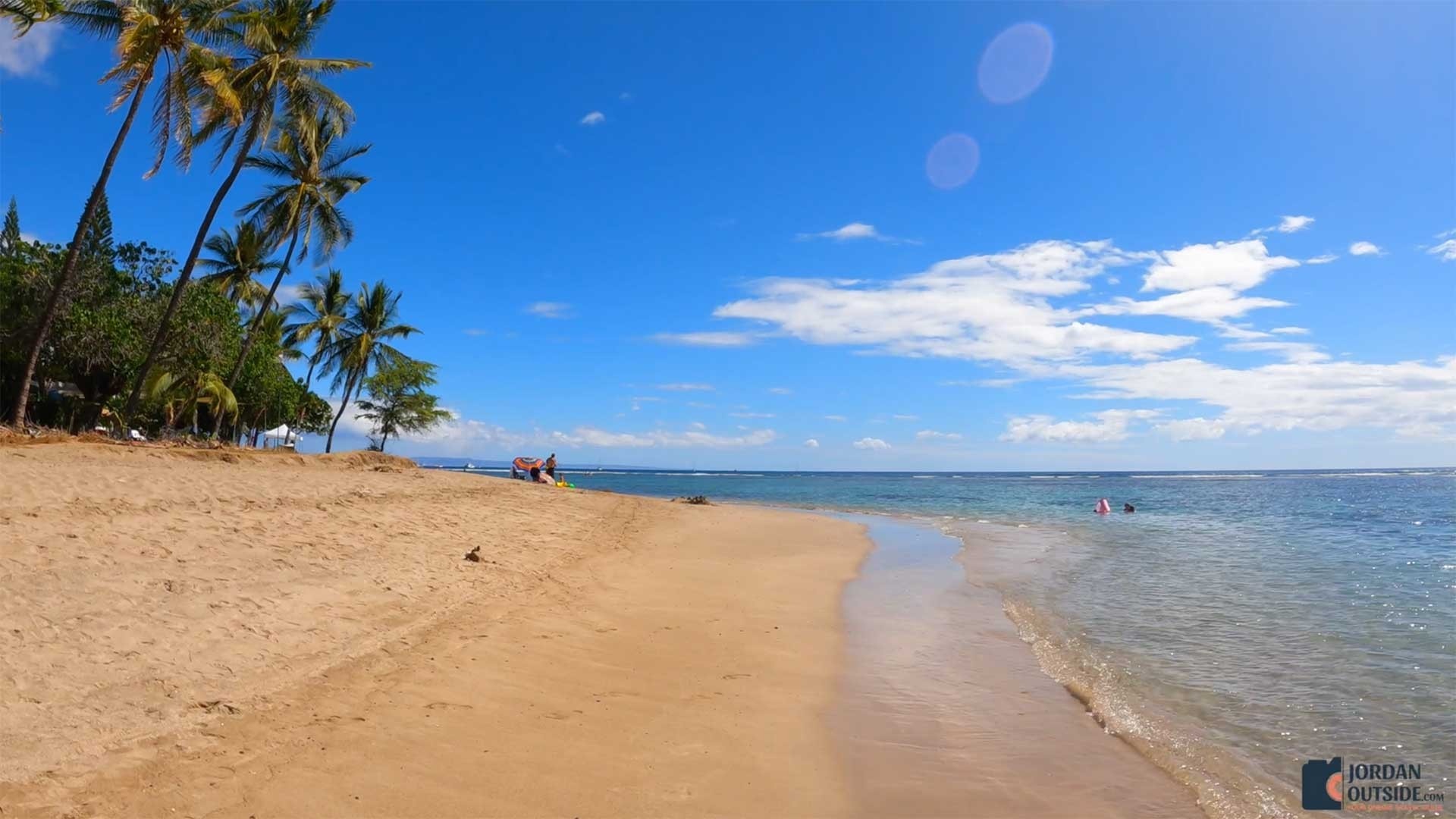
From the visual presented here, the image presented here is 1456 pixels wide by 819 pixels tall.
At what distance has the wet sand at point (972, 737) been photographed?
485 cm

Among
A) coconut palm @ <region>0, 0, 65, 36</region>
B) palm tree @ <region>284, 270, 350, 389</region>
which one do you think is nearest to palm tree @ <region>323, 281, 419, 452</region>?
palm tree @ <region>284, 270, 350, 389</region>

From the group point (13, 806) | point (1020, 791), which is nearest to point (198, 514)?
point (13, 806)

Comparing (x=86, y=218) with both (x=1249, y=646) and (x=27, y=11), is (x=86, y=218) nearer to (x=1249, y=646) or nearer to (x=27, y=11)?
(x=27, y=11)

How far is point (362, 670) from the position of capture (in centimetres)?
582

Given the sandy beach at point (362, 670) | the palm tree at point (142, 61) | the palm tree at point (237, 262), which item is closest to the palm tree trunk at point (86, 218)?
the palm tree at point (142, 61)

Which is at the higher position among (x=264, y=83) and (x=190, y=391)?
(x=264, y=83)

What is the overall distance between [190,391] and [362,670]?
28368 millimetres

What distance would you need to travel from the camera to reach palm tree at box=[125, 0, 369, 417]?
1895 cm

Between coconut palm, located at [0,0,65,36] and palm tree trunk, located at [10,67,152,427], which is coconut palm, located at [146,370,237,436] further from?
coconut palm, located at [0,0,65,36]

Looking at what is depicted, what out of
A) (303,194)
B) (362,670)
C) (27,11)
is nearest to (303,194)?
(303,194)

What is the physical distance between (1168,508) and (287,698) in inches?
1712

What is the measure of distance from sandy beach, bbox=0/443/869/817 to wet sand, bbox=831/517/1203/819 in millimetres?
381

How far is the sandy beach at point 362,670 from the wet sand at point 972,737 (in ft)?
1.25

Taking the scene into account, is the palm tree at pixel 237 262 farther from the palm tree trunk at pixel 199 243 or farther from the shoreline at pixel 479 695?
the shoreline at pixel 479 695
